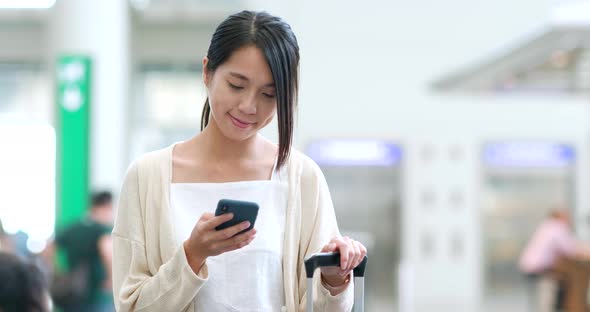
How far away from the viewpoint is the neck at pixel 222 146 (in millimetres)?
2311

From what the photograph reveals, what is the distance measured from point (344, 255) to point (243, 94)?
37 centimetres

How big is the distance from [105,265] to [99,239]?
0.19 meters

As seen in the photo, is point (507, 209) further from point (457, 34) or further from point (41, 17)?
point (41, 17)

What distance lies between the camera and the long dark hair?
2.16 meters

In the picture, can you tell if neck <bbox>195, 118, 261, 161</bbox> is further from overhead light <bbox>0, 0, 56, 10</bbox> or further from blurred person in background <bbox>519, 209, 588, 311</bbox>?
overhead light <bbox>0, 0, 56, 10</bbox>

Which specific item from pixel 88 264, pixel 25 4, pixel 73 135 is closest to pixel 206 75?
pixel 88 264

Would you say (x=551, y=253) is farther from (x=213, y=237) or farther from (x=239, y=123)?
(x=213, y=237)

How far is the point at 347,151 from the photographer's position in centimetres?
1828

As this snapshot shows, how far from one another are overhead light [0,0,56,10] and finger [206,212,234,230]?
18660 millimetres

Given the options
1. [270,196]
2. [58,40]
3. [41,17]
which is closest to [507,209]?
[58,40]

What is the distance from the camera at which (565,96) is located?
1827 centimetres

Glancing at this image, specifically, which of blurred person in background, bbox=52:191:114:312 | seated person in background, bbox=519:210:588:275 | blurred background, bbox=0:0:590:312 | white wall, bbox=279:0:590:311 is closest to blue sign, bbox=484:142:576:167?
blurred background, bbox=0:0:590:312

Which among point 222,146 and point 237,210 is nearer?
point 237,210

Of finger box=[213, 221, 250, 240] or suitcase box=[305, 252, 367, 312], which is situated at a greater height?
finger box=[213, 221, 250, 240]
